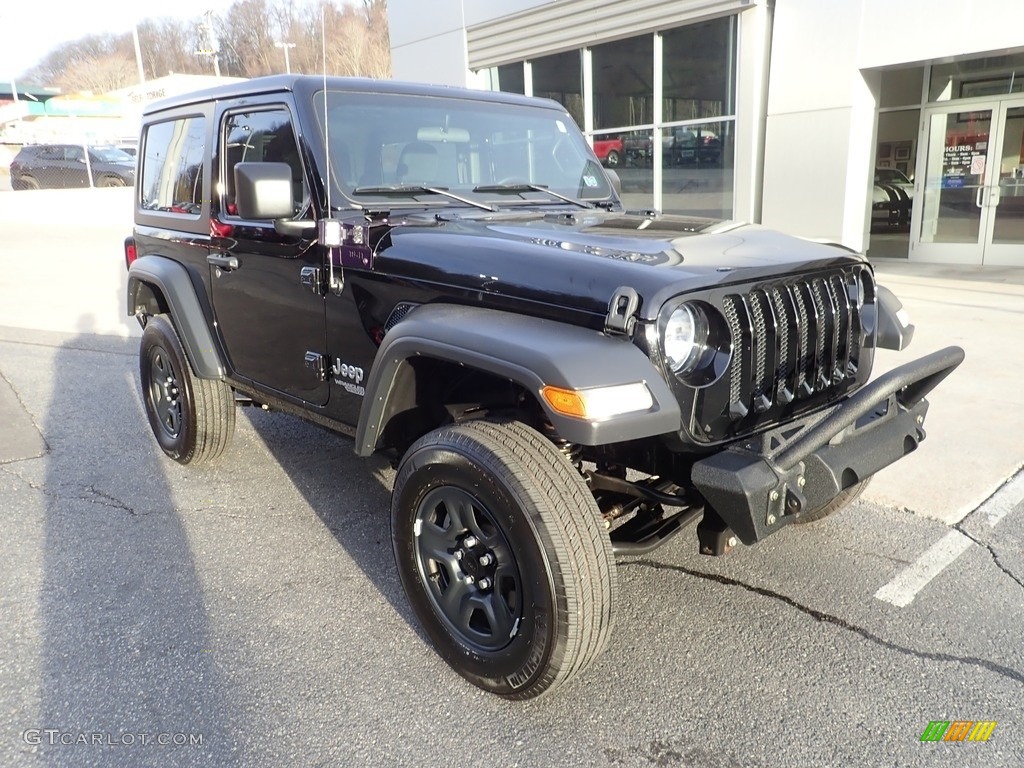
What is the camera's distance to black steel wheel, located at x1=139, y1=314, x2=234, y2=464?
450cm

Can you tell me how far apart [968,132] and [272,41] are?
37.5ft

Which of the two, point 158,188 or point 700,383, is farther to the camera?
point 158,188

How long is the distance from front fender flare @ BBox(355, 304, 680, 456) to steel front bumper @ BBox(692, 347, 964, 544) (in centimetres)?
23

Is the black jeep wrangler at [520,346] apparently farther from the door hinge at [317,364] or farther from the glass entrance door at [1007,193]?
the glass entrance door at [1007,193]

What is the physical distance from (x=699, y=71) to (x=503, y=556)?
460 inches

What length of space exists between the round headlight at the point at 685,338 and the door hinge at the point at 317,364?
5.38 ft

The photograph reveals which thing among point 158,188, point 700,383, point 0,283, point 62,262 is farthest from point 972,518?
point 62,262

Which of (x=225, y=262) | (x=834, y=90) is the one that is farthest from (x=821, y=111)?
(x=225, y=262)

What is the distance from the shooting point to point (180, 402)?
4664mm

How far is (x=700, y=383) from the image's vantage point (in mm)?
2557

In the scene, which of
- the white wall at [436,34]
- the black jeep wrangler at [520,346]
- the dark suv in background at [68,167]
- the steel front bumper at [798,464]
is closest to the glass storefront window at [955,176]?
the white wall at [436,34]

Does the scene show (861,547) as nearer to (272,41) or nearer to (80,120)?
(272,41)

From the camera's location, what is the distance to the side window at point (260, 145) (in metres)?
3.52

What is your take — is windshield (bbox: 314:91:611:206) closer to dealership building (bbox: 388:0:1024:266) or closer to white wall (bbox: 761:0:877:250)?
dealership building (bbox: 388:0:1024:266)
